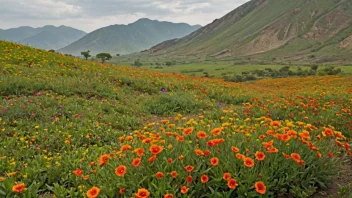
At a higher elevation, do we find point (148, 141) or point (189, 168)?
point (148, 141)

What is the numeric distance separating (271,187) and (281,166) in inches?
12.9

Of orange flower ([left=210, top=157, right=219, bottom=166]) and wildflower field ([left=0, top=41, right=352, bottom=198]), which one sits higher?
orange flower ([left=210, top=157, right=219, bottom=166])

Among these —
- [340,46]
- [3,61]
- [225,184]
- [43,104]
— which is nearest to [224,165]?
[225,184]

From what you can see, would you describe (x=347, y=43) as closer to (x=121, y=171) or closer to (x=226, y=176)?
(x=226, y=176)

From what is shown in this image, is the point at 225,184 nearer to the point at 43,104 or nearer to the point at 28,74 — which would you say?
the point at 43,104

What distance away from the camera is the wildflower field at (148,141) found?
13.2ft

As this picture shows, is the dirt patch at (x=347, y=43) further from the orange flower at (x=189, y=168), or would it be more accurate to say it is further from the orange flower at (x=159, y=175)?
the orange flower at (x=159, y=175)

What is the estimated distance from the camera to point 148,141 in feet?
14.9

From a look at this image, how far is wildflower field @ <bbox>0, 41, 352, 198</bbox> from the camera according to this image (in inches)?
158

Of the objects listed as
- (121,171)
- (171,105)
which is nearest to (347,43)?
(171,105)

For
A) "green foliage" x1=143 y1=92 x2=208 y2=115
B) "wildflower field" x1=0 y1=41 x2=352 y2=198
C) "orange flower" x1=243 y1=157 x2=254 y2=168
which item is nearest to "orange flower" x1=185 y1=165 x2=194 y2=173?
"wildflower field" x1=0 y1=41 x2=352 y2=198

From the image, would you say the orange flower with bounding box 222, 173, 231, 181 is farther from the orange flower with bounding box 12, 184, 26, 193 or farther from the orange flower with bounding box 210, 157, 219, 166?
the orange flower with bounding box 12, 184, 26, 193

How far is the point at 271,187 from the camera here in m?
4.09

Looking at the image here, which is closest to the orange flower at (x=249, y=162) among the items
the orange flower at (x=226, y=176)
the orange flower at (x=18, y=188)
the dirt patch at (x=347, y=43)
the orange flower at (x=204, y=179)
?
the orange flower at (x=226, y=176)
